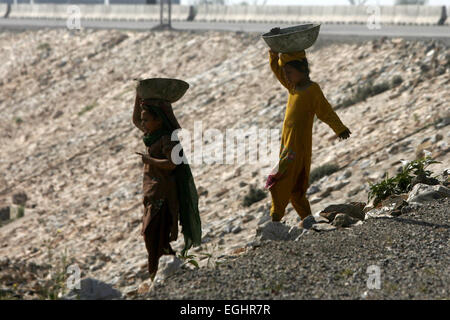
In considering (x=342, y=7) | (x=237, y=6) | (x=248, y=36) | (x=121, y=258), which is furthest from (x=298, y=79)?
(x=237, y=6)

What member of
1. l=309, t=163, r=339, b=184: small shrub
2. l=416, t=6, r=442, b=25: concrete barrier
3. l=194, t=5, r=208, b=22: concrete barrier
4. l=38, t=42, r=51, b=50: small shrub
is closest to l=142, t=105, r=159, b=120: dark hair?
l=309, t=163, r=339, b=184: small shrub

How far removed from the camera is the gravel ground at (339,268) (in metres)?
6.46

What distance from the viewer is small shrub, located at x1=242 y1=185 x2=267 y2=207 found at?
14.0 m

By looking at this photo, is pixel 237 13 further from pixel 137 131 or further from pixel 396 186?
pixel 396 186

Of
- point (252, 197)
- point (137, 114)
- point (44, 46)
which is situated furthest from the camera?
point (44, 46)

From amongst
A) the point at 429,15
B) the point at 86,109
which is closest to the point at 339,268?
the point at 86,109

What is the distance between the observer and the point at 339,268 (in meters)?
6.99

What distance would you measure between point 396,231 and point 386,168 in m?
4.72

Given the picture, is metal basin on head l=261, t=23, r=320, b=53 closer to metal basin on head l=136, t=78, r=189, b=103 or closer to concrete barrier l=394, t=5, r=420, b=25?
metal basin on head l=136, t=78, r=189, b=103

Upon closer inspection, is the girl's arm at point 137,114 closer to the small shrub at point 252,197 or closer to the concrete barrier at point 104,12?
the small shrub at point 252,197

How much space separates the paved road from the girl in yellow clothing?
37.3 ft

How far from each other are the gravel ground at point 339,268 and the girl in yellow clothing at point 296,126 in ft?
2.31

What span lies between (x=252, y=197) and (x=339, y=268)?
706 cm

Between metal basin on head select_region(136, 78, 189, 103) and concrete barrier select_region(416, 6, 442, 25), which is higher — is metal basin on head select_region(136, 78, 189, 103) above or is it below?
above
